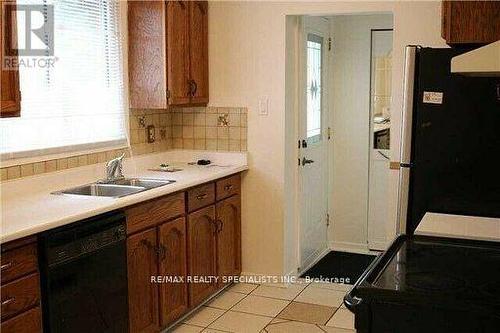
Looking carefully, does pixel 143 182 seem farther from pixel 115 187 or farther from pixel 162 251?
pixel 162 251

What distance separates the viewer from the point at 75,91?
3.53 meters

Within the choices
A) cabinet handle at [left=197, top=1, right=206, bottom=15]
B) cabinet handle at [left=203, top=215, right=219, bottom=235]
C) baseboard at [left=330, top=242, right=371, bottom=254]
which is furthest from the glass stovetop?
baseboard at [left=330, top=242, right=371, bottom=254]

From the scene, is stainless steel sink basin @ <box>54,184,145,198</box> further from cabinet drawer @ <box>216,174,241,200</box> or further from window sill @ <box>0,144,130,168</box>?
cabinet drawer @ <box>216,174,241,200</box>

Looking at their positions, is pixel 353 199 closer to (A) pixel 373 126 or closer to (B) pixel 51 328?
(A) pixel 373 126

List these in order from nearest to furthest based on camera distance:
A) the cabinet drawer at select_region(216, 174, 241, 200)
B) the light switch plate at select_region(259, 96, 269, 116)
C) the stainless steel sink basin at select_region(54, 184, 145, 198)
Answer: the stainless steel sink basin at select_region(54, 184, 145, 198) < the cabinet drawer at select_region(216, 174, 241, 200) < the light switch plate at select_region(259, 96, 269, 116)

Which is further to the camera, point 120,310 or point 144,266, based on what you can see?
point 144,266

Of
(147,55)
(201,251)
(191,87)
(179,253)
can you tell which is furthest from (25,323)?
(191,87)

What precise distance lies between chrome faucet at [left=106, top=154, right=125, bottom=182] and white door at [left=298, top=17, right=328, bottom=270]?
56.8 inches

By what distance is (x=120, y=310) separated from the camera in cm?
295

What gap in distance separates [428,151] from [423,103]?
0.25m

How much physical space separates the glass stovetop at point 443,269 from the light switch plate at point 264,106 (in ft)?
7.09

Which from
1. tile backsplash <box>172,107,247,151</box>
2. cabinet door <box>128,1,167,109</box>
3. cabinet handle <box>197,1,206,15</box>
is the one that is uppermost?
cabinet handle <box>197,1,206,15</box>

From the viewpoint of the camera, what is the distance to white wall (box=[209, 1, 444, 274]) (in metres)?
4.19

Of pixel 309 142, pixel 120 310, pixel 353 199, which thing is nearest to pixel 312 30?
pixel 309 142
